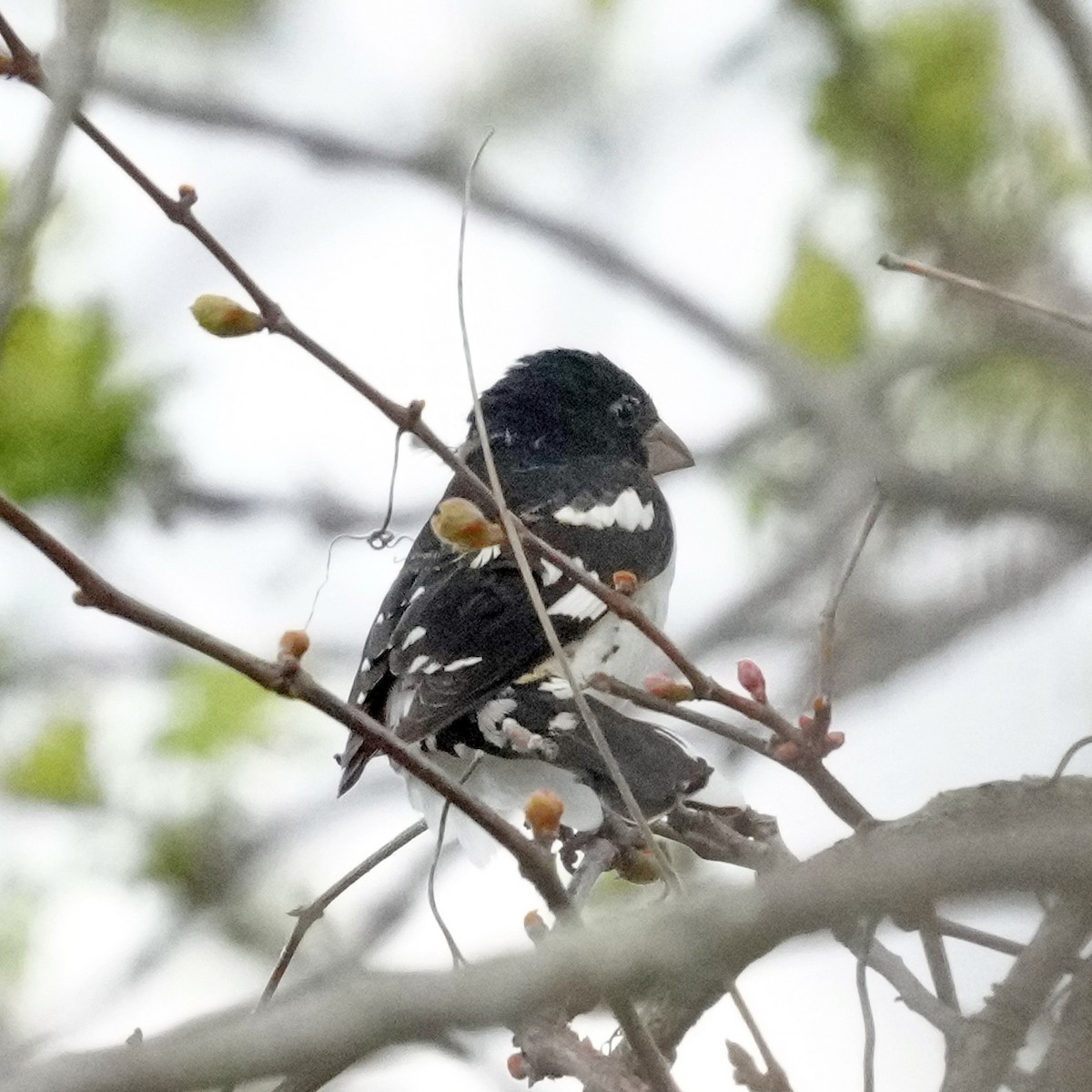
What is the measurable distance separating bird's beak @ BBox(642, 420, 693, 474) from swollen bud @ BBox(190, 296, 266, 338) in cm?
235

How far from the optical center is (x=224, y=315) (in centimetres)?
148

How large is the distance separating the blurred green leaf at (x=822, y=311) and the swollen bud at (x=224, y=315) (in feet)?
8.63

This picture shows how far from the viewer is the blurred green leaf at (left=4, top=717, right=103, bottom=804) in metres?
3.74

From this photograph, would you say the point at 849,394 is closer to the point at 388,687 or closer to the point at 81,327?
the point at 388,687

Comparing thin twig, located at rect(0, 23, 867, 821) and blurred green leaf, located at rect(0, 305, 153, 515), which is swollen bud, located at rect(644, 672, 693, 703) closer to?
thin twig, located at rect(0, 23, 867, 821)

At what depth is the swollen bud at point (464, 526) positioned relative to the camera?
1.50 m

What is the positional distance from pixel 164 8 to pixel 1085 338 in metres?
2.52

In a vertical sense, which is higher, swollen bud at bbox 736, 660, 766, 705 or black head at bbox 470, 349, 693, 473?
black head at bbox 470, 349, 693, 473

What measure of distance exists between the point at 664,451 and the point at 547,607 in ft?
3.59

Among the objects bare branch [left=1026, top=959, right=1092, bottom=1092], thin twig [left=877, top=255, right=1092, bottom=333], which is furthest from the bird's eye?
bare branch [left=1026, top=959, right=1092, bottom=1092]

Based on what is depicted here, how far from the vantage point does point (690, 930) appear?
82 cm

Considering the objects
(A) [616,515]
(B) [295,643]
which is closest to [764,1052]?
(B) [295,643]

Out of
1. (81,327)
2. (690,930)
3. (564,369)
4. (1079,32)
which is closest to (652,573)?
(564,369)

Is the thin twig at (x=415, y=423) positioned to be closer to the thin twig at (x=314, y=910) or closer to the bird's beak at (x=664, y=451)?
the thin twig at (x=314, y=910)
